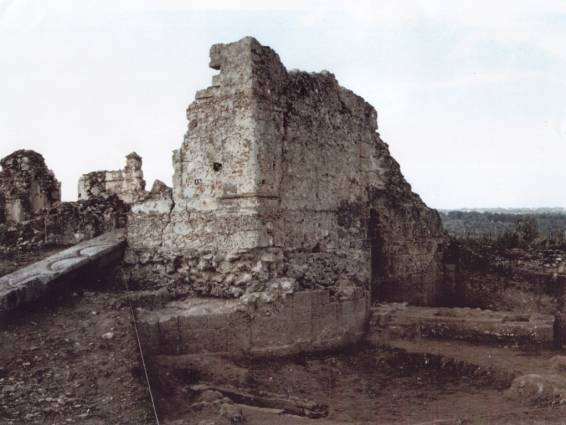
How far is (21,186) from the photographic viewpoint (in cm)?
1221

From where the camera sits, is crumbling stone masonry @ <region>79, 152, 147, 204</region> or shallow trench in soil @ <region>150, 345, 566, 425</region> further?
crumbling stone masonry @ <region>79, 152, 147, 204</region>

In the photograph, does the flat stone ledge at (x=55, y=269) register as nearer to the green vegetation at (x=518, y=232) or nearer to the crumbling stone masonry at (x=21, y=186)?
the crumbling stone masonry at (x=21, y=186)

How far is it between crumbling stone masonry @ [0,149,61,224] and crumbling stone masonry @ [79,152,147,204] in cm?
131

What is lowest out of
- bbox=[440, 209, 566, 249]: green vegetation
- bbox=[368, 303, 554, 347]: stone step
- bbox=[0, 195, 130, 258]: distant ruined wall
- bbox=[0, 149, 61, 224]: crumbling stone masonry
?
bbox=[368, 303, 554, 347]: stone step

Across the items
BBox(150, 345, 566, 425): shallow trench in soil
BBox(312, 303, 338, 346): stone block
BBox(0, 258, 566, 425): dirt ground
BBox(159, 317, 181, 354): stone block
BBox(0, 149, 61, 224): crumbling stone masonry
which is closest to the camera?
BBox(0, 258, 566, 425): dirt ground

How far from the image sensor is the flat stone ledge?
577 cm

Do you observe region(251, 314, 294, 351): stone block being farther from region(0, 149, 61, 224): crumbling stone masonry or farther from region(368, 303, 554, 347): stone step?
region(0, 149, 61, 224): crumbling stone masonry

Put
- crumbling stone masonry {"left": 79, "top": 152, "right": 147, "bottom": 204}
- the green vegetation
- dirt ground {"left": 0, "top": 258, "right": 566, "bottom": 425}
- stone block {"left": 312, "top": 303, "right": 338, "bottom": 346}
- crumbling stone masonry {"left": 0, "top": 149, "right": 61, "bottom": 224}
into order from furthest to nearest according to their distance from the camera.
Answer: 1. the green vegetation
2. crumbling stone masonry {"left": 79, "top": 152, "right": 147, "bottom": 204}
3. crumbling stone masonry {"left": 0, "top": 149, "right": 61, "bottom": 224}
4. stone block {"left": 312, "top": 303, "right": 338, "bottom": 346}
5. dirt ground {"left": 0, "top": 258, "right": 566, "bottom": 425}

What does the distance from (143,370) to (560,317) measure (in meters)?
7.35

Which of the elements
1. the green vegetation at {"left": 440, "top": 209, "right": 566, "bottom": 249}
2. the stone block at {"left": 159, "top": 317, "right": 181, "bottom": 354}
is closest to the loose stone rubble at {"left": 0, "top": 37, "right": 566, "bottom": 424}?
the stone block at {"left": 159, "top": 317, "right": 181, "bottom": 354}

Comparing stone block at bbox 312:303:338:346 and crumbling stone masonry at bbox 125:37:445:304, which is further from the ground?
crumbling stone masonry at bbox 125:37:445:304

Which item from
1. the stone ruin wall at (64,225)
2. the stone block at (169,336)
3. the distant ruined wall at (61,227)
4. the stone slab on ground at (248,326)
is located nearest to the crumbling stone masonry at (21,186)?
the stone ruin wall at (64,225)

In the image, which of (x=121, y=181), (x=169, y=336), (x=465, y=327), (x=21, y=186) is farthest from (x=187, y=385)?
(x=121, y=181)

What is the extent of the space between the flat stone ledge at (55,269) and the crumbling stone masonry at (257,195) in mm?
364
